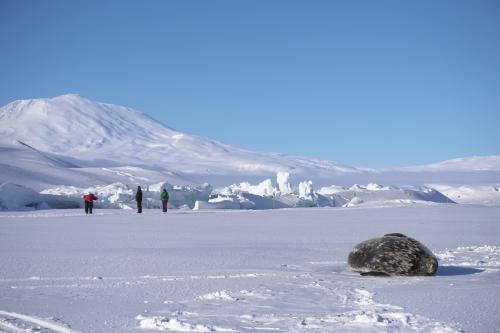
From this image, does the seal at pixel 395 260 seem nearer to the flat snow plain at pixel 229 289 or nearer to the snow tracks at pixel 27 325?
the flat snow plain at pixel 229 289

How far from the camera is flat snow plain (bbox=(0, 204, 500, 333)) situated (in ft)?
15.8

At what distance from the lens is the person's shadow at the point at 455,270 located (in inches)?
314

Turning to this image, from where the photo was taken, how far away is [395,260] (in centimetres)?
792

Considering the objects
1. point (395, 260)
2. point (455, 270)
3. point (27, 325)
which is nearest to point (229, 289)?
point (27, 325)

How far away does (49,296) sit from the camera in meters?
5.84

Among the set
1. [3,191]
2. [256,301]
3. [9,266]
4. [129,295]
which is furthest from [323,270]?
[3,191]

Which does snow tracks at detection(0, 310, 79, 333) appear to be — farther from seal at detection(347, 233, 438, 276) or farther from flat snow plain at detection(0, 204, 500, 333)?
seal at detection(347, 233, 438, 276)

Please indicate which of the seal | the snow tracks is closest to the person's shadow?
the seal

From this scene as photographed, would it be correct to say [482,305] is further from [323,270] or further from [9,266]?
[9,266]

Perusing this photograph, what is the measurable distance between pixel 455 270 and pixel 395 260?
101 cm

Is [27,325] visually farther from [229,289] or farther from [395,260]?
[395,260]

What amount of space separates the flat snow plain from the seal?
230 millimetres

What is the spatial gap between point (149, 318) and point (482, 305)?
125 inches

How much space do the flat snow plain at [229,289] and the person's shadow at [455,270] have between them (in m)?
0.03
